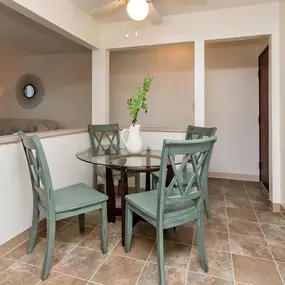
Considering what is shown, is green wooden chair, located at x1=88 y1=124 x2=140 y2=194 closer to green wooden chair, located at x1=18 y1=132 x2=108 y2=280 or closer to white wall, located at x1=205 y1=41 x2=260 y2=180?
green wooden chair, located at x1=18 y1=132 x2=108 y2=280

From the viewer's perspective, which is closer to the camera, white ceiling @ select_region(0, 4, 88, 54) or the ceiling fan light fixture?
the ceiling fan light fixture

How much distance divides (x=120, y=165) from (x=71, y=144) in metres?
1.01

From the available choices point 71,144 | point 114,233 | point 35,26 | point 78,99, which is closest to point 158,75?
point 78,99

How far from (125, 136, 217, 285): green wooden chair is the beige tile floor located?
0.57 ft

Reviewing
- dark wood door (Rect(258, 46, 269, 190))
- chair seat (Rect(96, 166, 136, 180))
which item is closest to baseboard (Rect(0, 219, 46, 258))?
chair seat (Rect(96, 166, 136, 180))

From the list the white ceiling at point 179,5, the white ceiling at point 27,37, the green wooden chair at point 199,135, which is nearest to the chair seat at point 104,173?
the green wooden chair at point 199,135

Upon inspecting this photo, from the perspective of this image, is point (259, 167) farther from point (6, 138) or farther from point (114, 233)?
point (6, 138)

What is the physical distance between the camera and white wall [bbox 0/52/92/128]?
15.9 feet

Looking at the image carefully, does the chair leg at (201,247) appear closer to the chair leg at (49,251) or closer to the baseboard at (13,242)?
the chair leg at (49,251)

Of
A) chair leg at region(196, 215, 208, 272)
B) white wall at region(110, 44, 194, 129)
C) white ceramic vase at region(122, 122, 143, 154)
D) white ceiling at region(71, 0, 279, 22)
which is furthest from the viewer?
white wall at region(110, 44, 194, 129)

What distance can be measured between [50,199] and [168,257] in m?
0.97

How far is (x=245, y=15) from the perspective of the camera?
275 centimetres

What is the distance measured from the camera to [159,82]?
172 inches

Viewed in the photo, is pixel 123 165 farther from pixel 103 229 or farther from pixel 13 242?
pixel 13 242
